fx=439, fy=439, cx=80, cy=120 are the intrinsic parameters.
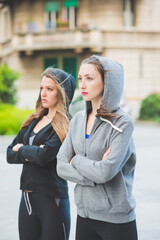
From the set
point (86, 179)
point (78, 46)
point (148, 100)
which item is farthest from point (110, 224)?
point (78, 46)

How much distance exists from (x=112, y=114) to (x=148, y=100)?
21793 millimetres

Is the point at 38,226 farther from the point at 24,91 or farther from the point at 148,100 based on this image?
the point at 24,91

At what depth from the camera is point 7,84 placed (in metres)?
20.6

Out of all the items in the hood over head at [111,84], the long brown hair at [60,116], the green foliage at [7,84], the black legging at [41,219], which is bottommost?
the green foliage at [7,84]

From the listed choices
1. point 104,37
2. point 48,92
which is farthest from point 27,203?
point 104,37

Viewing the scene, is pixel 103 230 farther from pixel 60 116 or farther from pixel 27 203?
pixel 60 116

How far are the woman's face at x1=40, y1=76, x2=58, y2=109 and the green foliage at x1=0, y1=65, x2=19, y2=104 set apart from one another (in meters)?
17.1

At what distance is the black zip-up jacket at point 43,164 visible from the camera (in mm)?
3072

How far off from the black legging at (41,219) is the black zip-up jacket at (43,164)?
0.20ft

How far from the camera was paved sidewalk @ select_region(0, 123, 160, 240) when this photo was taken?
17.2ft

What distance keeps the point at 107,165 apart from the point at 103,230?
1.32ft

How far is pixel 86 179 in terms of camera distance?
261 centimetres

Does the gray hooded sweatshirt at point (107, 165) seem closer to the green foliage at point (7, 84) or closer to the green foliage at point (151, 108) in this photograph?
the green foliage at point (7, 84)

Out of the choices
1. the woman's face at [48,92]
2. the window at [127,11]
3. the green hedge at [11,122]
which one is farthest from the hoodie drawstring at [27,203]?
the window at [127,11]
